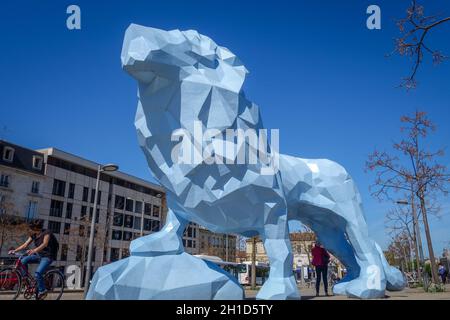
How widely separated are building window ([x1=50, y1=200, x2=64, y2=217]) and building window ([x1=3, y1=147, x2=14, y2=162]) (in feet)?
21.5

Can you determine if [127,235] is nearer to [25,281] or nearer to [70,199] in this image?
[70,199]

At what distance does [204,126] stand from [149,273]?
2.33m

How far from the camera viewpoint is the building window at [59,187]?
44156 mm

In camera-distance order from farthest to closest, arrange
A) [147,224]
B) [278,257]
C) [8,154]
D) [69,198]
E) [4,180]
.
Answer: [147,224]
[69,198]
[8,154]
[4,180]
[278,257]

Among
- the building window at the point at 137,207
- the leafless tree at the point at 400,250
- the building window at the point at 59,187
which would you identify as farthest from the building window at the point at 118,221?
the leafless tree at the point at 400,250

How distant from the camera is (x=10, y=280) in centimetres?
785

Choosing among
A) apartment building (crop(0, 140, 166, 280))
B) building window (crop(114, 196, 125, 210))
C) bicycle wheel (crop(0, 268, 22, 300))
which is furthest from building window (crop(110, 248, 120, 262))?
bicycle wheel (crop(0, 268, 22, 300))

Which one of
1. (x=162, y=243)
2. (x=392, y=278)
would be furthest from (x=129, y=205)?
(x=162, y=243)

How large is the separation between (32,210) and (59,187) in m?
4.49

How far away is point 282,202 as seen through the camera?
282 inches

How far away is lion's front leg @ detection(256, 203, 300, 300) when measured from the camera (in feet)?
21.7

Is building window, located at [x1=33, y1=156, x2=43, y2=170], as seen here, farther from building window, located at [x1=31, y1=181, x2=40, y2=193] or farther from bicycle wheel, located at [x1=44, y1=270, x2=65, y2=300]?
bicycle wheel, located at [x1=44, y1=270, x2=65, y2=300]

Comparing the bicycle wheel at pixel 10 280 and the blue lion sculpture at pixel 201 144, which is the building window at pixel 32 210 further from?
the blue lion sculpture at pixel 201 144
